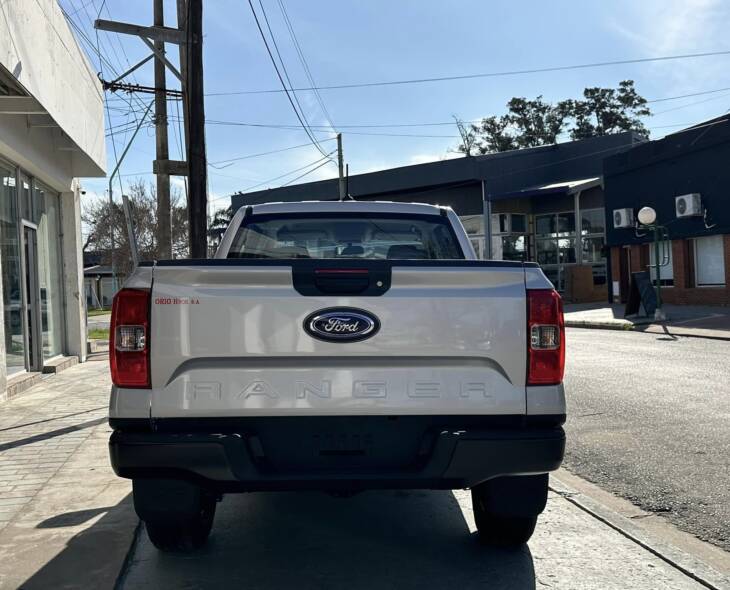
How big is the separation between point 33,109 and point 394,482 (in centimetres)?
799

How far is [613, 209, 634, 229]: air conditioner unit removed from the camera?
90.5ft

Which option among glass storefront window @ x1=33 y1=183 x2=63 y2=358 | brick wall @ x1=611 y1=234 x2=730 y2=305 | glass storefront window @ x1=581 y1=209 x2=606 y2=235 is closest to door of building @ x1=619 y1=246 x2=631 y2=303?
brick wall @ x1=611 y1=234 x2=730 y2=305

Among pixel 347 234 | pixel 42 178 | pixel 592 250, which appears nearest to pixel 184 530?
pixel 347 234

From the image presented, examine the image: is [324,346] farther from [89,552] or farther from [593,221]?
[593,221]

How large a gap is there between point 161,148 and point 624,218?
1781cm

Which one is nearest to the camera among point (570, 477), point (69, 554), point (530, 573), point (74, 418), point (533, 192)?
point (530, 573)

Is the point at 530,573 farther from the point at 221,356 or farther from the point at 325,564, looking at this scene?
the point at 221,356

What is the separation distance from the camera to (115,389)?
11.1 feet

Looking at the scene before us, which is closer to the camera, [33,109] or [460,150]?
[33,109]

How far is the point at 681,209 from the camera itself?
80.1ft

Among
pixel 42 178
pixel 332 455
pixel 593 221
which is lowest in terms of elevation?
pixel 332 455

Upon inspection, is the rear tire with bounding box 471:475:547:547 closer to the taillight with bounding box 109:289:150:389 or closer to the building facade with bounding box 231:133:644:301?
the taillight with bounding box 109:289:150:389

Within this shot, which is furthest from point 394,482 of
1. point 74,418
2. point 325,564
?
point 74,418

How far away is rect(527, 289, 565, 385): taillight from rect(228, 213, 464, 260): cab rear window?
1819 millimetres
